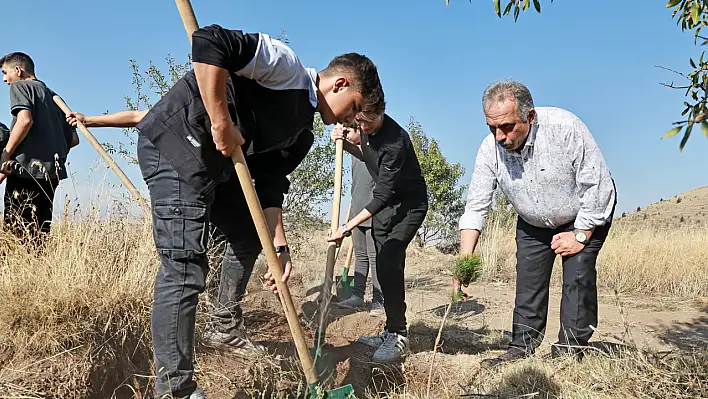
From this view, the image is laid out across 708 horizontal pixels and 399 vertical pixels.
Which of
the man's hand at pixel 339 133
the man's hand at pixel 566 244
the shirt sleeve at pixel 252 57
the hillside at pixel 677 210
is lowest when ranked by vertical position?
the man's hand at pixel 566 244

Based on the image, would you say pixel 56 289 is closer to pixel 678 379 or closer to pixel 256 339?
pixel 256 339

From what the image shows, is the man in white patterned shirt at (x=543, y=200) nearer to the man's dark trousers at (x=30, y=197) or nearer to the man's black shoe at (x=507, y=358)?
the man's black shoe at (x=507, y=358)

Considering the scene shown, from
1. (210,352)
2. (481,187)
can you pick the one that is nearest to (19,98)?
(210,352)

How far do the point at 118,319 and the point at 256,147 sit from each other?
1.32 meters

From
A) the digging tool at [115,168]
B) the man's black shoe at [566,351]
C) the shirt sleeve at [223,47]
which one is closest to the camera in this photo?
the shirt sleeve at [223,47]

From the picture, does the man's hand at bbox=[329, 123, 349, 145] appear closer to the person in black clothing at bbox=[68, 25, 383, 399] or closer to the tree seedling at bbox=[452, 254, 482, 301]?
the tree seedling at bbox=[452, 254, 482, 301]

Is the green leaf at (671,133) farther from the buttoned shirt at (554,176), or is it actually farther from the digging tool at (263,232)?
the buttoned shirt at (554,176)

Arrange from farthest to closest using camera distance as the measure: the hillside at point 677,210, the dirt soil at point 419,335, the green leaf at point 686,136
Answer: the hillside at point 677,210 → the dirt soil at point 419,335 → the green leaf at point 686,136

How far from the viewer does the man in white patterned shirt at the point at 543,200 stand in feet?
10.9

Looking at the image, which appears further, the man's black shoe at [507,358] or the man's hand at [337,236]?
the man's hand at [337,236]

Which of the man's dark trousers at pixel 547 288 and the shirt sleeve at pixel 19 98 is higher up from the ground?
the shirt sleeve at pixel 19 98

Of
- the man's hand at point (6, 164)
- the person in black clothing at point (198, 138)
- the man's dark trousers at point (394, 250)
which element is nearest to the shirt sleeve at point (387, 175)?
the man's dark trousers at point (394, 250)

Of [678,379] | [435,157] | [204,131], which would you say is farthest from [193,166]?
[435,157]

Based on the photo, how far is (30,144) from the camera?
4637 mm
